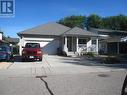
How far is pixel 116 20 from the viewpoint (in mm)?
83875

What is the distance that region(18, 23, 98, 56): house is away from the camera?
3569 cm

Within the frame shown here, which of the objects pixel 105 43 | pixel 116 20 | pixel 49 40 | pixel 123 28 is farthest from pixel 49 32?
pixel 116 20

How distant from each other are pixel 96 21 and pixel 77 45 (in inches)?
2023

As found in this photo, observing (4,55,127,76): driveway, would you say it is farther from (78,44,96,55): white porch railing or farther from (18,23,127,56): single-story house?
(78,44,96,55): white porch railing

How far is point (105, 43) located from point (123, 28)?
→ 103 ft

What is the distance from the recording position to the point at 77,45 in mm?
35062

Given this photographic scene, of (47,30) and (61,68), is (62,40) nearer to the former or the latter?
(47,30)

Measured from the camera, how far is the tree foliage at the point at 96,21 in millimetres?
81831

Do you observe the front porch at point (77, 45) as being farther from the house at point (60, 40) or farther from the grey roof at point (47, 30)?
the grey roof at point (47, 30)

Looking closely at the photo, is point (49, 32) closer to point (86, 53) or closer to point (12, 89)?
point (86, 53)

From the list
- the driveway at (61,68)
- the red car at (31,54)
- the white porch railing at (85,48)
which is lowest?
the driveway at (61,68)

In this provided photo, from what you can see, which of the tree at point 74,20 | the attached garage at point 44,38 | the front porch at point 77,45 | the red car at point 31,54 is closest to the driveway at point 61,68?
the red car at point 31,54

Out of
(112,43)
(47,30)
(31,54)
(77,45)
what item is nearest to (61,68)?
(31,54)

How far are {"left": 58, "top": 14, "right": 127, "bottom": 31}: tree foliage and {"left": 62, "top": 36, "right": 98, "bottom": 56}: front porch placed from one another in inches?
1709
